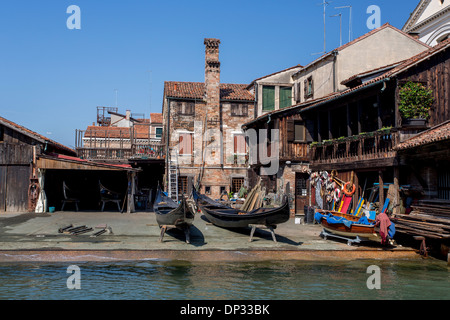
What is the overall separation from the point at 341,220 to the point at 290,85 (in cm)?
1567

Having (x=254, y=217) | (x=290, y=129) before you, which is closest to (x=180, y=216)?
(x=254, y=217)

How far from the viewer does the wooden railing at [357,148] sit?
560 inches

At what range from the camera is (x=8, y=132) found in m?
18.5

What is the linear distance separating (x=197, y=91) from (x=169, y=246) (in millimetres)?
17240

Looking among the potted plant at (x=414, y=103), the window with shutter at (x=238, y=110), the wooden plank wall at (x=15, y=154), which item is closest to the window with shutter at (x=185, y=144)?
the window with shutter at (x=238, y=110)

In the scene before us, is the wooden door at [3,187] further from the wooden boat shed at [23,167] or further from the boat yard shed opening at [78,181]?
the boat yard shed opening at [78,181]

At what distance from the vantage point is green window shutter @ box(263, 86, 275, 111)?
87.4 ft

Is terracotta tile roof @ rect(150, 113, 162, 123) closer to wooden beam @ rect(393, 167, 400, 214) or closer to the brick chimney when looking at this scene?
the brick chimney

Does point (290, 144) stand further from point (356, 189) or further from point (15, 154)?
point (15, 154)

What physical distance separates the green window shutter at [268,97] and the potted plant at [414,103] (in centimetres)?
1338

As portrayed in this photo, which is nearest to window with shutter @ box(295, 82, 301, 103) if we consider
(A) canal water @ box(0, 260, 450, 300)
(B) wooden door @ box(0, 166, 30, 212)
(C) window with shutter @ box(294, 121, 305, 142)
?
(C) window with shutter @ box(294, 121, 305, 142)

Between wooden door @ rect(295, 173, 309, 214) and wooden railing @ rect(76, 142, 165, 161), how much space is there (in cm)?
946

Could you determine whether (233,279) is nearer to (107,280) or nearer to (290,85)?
(107,280)
